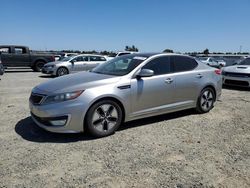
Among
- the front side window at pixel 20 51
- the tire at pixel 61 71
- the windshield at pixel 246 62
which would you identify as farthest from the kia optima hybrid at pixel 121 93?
the front side window at pixel 20 51

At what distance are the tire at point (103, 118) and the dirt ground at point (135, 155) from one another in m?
0.15

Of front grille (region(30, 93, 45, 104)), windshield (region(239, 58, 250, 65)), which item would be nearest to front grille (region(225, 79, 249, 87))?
windshield (region(239, 58, 250, 65))

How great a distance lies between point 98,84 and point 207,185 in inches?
97.2

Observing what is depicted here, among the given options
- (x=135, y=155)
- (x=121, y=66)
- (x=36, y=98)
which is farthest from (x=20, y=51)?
(x=135, y=155)

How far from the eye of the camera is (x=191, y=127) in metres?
5.50

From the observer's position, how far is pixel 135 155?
4.06 m

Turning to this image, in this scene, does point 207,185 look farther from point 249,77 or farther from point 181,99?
point 249,77

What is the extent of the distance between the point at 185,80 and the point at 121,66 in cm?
146

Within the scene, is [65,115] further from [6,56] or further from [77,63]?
[6,56]

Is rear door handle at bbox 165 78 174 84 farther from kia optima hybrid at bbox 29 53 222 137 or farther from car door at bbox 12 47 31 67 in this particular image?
car door at bbox 12 47 31 67

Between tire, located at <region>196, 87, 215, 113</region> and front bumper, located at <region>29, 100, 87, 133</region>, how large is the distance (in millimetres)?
3107

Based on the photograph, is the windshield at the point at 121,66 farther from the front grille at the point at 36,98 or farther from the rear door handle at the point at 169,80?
the front grille at the point at 36,98

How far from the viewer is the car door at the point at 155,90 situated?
516cm

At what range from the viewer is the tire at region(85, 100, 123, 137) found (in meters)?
4.63
